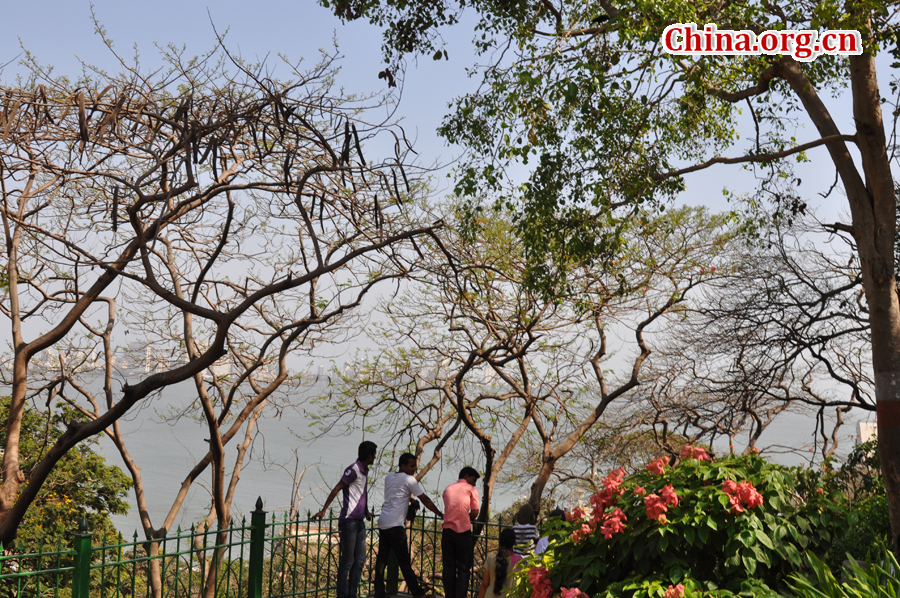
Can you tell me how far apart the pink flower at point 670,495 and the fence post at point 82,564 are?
4403 millimetres

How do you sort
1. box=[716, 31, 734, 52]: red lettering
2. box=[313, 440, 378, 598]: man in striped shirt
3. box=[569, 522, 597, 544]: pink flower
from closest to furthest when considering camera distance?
box=[569, 522, 597, 544]: pink flower, box=[313, 440, 378, 598]: man in striped shirt, box=[716, 31, 734, 52]: red lettering

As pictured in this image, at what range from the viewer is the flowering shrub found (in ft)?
14.8

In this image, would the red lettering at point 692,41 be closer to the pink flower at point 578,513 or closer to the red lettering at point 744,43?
the red lettering at point 744,43

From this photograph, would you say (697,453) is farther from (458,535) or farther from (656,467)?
(458,535)

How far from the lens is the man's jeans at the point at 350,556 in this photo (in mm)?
7426

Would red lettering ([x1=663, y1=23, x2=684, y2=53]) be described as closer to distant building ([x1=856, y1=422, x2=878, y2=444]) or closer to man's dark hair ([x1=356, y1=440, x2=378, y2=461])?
distant building ([x1=856, y1=422, x2=878, y2=444])

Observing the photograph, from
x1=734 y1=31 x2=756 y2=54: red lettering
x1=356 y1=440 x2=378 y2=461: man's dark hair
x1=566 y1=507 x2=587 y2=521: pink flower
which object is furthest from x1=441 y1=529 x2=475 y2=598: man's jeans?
x1=734 y1=31 x2=756 y2=54: red lettering

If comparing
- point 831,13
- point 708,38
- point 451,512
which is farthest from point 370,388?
point 831,13

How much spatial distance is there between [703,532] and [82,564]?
15.3ft

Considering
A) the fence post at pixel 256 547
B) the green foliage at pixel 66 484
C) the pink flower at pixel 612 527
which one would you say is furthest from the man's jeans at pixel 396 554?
the green foliage at pixel 66 484

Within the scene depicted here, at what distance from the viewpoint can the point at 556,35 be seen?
8.64 meters

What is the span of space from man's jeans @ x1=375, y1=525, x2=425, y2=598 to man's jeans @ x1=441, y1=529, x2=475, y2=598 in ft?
1.26

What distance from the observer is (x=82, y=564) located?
5.69m

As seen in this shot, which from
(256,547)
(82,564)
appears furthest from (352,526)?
(82,564)
